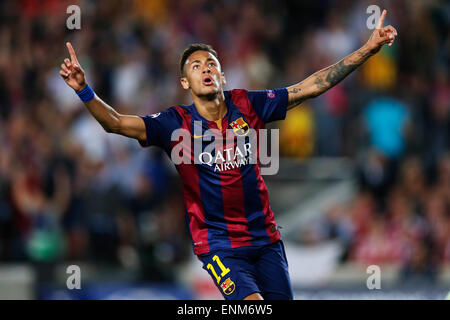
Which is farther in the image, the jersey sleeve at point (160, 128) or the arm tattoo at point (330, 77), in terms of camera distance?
the arm tattoo at point (330, 77)

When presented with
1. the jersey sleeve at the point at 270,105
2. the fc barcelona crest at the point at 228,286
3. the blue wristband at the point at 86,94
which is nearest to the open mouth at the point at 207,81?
the jersey sleeve at the point at 270,105

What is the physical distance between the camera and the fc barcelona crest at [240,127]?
6074 mm

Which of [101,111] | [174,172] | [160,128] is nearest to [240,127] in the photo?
[160,128]

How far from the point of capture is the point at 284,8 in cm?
1319

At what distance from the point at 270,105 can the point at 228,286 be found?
4.82 feet

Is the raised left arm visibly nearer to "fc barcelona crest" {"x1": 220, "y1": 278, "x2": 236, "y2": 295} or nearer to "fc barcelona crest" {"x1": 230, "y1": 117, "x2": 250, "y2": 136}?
"fc barcelona crest" {"x1": 230, "y1": 117, "x2": 250, "y2": 136}

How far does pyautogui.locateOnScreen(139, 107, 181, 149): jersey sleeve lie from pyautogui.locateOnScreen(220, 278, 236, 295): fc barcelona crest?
111 centimetres

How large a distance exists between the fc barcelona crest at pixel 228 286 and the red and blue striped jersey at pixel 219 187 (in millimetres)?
280

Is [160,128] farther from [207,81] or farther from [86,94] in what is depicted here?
[86,94]

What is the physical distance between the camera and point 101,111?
5.75m

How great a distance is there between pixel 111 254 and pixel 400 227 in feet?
12.4

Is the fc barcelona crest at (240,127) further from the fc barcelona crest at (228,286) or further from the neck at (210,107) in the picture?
the fc barcelona crest at (228,286)
